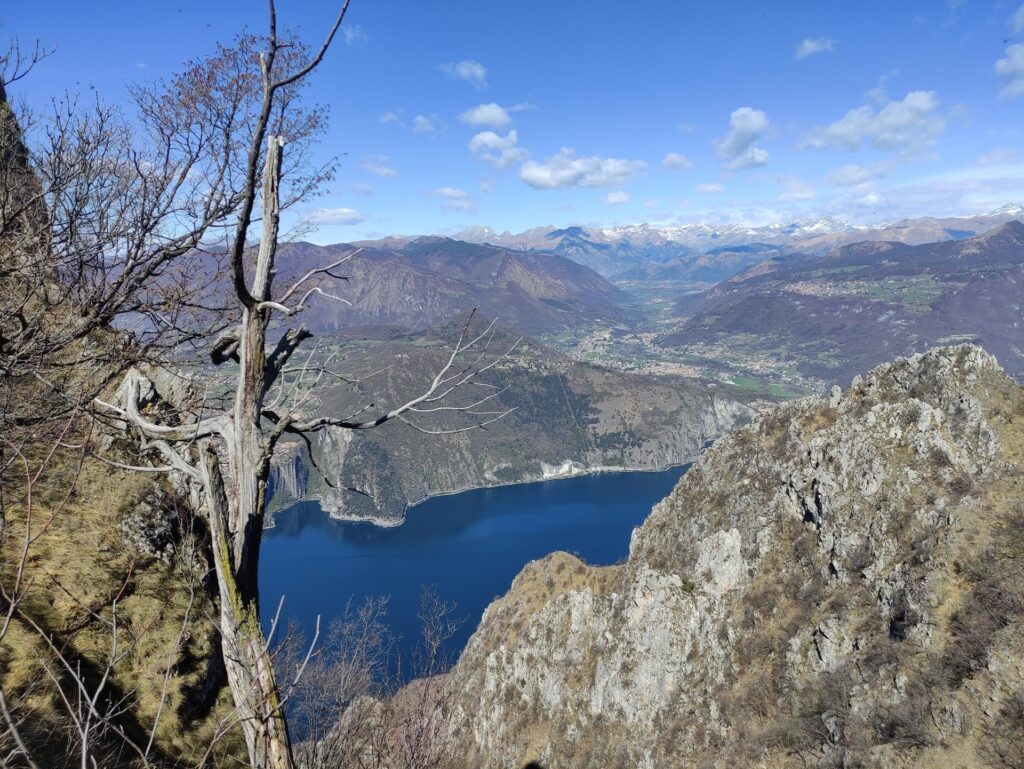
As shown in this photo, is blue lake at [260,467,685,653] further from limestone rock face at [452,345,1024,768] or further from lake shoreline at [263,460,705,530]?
limestone rock face at [452,345,1024,768]

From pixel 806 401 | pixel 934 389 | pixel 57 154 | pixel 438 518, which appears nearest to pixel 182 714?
pixel 57 154

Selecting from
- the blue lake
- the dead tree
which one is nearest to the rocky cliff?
the blue lake

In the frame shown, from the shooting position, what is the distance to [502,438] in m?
175

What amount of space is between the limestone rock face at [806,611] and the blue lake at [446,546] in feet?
140

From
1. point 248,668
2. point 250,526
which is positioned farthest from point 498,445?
point 248,668

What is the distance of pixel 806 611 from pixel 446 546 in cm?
9018

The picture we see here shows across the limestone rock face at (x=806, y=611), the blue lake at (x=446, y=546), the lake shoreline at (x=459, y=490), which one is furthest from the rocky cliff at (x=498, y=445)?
the limestone rock face at (x=806, y=611)

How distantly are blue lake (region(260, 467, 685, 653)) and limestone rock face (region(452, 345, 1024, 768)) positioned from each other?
140ft

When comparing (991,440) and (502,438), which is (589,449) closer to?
(502,438)

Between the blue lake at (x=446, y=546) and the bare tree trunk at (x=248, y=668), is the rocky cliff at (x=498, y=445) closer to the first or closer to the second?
the blue lake at (x=446, y=546)

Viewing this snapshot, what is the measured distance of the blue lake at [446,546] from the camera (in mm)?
81062

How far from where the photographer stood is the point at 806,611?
23.7m

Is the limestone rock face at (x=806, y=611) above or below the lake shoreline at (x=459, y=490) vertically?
above

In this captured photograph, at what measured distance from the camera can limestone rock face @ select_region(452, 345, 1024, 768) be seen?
1641cm
